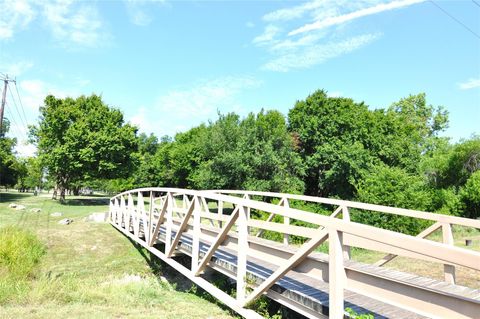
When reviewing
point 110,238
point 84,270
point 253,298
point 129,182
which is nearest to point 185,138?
point 129,182

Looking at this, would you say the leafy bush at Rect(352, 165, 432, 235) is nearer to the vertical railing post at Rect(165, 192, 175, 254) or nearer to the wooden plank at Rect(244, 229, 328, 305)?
the vertical railing post at Rect(165, 192, 175, 254)

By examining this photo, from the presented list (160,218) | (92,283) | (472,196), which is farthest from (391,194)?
(92,283)

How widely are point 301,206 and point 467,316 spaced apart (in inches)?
644

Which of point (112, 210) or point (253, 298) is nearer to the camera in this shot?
point (253, 298)

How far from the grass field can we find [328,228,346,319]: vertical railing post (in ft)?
8.47

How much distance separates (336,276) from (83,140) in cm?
2467

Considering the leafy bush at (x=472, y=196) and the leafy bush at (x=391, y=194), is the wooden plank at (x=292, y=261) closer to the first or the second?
the leafy bush at (x=391, y=194)

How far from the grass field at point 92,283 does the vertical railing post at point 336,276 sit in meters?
2.58

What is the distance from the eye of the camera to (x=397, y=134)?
27812mm

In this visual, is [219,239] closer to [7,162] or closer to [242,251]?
[242,251]

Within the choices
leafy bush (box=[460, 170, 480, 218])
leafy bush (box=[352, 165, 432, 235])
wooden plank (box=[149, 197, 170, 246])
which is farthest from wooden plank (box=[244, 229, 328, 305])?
leafy bush (box=[460, 170, 480, 218])

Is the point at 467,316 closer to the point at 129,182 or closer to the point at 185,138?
the point at 185,138

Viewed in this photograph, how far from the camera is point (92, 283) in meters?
8.03

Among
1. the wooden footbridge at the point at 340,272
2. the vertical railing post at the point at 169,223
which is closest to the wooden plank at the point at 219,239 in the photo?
the wooden footbridge at the point at 340,272
